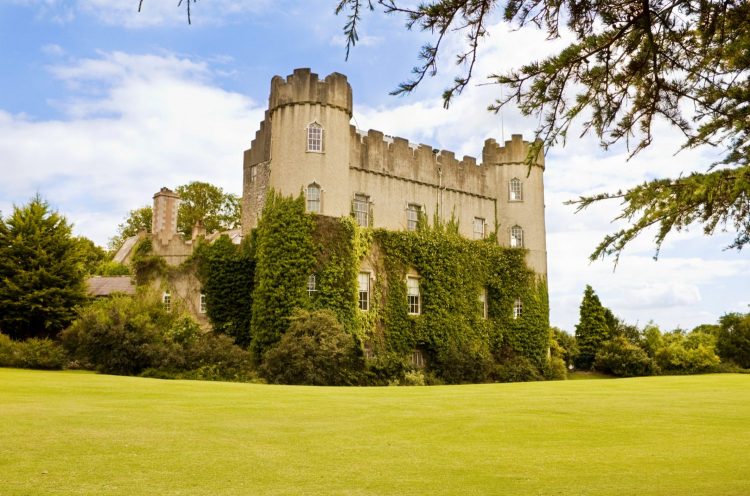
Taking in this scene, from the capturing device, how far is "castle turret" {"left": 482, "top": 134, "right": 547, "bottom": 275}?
39750 mm

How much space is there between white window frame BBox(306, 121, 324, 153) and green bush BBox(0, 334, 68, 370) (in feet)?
44.3

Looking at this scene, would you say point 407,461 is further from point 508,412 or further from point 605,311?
point 605,311

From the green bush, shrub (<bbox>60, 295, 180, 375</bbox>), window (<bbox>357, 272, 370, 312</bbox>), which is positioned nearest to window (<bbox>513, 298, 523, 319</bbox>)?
window (<bbox>357, 272, 370, 312</bbox>)

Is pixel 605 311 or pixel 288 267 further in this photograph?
pixel 605 311

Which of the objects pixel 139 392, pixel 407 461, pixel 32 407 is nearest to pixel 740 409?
pixel 407 461

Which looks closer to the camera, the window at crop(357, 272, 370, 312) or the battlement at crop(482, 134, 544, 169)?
the window at crop(357, 272, 370, 312)

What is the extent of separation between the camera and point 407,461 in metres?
9.44

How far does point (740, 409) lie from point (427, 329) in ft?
Result: 61.1

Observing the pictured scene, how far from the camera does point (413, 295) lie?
34094 millimetres

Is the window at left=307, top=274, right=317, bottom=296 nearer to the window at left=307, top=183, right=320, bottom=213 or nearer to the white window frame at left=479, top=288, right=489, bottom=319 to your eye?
the window at left=307, top=183, right=320, bottom=213

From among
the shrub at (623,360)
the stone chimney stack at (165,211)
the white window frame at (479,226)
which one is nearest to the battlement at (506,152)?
the white window frame at (479,226)

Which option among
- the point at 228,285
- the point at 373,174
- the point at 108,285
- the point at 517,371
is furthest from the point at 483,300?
the point at 108,285

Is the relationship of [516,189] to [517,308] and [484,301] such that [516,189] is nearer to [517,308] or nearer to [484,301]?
[517,308]

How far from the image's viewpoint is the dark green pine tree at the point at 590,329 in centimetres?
4428
